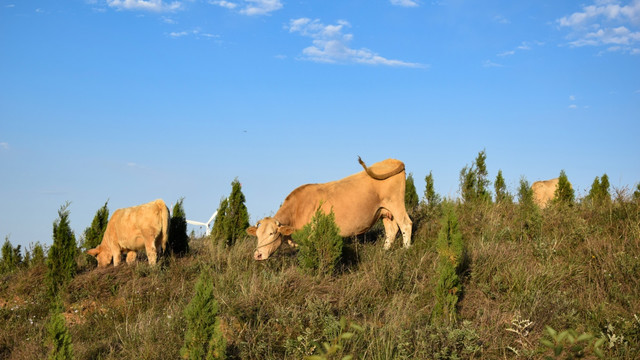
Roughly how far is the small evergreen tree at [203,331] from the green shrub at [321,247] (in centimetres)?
359

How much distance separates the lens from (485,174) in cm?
2170

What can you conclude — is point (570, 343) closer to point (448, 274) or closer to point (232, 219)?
point (448, 274)

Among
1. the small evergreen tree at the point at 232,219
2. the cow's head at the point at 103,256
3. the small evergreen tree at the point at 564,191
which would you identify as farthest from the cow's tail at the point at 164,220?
the small evergreen tree at the point at 564,191

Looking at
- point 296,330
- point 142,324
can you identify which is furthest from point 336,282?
point 142,324

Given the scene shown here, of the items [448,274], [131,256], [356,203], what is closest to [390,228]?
[356,203]

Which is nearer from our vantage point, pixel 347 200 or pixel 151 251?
pixel 347 200

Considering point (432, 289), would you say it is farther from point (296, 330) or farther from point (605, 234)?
point (605, 234)

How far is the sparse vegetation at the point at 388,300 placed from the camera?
296 inches

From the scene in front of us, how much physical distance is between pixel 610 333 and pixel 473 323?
6.96ft

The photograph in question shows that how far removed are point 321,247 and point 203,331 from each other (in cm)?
401

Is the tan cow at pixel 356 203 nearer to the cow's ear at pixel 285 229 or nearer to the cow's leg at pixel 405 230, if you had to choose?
the cow's leg at pixel 405 230

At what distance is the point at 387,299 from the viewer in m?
9.59

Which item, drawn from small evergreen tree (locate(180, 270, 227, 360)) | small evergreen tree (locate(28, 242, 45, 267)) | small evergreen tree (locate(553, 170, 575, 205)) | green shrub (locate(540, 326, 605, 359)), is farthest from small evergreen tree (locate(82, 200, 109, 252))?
small evergreen tree (locate(553, 170, 575, 205))

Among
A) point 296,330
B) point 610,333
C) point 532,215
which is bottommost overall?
point 610,333
